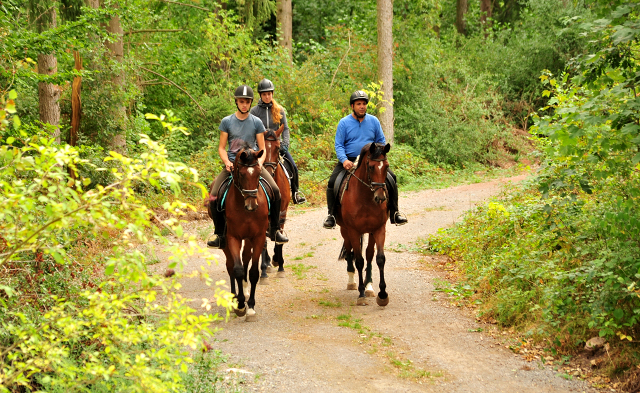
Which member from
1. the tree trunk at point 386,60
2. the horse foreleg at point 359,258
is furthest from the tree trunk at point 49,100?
the tree trunk at point 386,60

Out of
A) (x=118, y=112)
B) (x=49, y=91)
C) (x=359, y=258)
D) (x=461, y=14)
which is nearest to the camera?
(x=359, y=258)

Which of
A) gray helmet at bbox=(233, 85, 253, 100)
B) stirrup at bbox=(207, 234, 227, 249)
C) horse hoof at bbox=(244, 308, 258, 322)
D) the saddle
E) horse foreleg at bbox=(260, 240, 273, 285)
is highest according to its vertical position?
gray helmet at bbox=(233, 85, 253, 100)

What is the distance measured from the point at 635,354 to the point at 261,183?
535 cm

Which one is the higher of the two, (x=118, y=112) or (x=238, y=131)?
(x=238, y=131)

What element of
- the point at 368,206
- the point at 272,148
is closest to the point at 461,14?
the point at 272,148

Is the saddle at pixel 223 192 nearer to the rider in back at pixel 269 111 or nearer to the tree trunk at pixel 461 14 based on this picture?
the rider in back at pixel 269 111

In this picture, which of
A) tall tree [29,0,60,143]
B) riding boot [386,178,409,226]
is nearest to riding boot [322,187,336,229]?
riding boot [386,178,409,226]

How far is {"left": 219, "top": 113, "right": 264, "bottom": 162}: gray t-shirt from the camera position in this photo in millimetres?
8891

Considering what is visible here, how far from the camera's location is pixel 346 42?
2688 centimetres

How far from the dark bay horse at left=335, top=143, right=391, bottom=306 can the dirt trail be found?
0.64 meters

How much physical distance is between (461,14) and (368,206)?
28654mm

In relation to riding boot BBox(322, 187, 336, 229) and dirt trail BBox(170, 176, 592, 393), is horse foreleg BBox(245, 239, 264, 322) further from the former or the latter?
riding boot BBox(322, 187, 336, 229)

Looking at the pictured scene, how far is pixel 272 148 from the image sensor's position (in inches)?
430

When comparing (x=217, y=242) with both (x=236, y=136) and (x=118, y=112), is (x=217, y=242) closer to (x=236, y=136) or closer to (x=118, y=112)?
(x=236, y=136)
